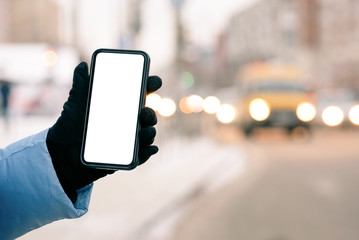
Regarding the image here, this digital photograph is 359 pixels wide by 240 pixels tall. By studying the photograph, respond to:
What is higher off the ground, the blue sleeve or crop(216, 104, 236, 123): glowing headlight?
the blue sleeve

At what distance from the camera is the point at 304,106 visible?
19.9 m

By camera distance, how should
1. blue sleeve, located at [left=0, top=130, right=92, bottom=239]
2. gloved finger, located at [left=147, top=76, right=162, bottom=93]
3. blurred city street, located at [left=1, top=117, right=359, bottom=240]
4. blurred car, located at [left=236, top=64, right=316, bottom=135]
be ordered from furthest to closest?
blurred car, located at [left=236, top=64, right=316, bottom=135], blurred city street, located at [left=1, top=117, right=359, bottom=240], gloved finger, located at [left=147, top=76, right=162, bottom=93], blue sleeve, located at [left=0, top=130, right=92, bottom=239]

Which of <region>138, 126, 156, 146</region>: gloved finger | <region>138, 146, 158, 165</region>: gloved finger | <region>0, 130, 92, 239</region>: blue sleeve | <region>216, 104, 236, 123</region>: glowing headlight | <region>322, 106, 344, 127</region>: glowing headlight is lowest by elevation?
<region>322, 106, 344, 127</region>: glowing headlight

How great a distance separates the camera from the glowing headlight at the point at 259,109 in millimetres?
19562

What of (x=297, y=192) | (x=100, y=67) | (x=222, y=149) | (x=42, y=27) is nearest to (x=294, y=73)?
(x=222, y=149)

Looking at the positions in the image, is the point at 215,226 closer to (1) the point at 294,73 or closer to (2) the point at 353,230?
(2) the point at 353,230

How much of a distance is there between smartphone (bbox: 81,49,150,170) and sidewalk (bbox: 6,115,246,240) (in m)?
4.57

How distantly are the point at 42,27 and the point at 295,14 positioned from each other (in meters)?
36.3

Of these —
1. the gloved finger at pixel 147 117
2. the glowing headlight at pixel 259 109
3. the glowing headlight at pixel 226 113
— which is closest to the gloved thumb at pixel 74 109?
the gloved finger at pixel 147 117

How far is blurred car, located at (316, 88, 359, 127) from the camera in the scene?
85.0ft

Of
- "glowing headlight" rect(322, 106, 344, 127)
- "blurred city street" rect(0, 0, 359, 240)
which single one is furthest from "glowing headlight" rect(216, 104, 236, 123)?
"glowing headlight" rect(322, 106, 344, 127)

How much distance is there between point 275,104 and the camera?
19.5 m

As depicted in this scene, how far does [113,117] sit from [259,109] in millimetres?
18151

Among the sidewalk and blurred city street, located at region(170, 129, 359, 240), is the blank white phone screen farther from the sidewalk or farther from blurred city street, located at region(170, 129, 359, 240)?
blurred city street, located at region(170, 129, 359, 240)
